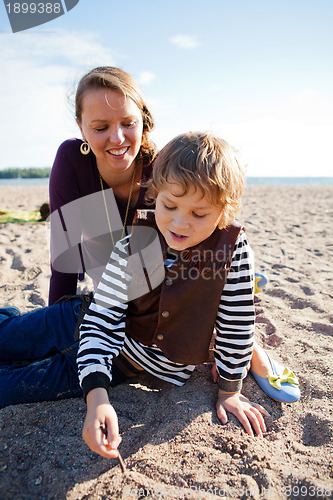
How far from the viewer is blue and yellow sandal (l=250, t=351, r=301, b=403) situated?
1.77 meters

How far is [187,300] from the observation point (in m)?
1.62

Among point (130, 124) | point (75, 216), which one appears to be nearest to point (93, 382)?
point (75, 216)

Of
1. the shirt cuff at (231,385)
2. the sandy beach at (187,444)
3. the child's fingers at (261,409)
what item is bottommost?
the child's fingers at (261,409)

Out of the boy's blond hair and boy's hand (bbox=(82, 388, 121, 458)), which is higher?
the boy's blond hair

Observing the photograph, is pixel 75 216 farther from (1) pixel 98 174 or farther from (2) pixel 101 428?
(2) pixel 101 428

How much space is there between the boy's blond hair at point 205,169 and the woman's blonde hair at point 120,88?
0.69m

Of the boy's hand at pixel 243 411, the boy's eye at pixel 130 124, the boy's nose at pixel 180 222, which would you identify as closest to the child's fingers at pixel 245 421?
the boy's hand at pixel 243 411

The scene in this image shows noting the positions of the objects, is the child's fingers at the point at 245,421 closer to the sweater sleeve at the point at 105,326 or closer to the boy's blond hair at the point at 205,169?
the sweater sleeve at the point at 105,326

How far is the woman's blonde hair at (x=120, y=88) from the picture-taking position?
197cm

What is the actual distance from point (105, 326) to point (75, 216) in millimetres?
1068

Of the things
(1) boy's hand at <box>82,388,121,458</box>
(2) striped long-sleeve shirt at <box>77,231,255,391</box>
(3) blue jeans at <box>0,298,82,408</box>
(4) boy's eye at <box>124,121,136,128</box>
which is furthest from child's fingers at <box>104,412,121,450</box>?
(4) boy's eye at <box>124,121,136,128</box>

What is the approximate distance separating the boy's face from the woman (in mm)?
740

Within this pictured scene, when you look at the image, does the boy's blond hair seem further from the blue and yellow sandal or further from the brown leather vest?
the blue and yellow sandal

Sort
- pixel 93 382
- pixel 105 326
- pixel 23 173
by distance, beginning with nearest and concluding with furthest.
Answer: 1. pixel 93 382
2. pixel 105 326
3. pixel 23 173
